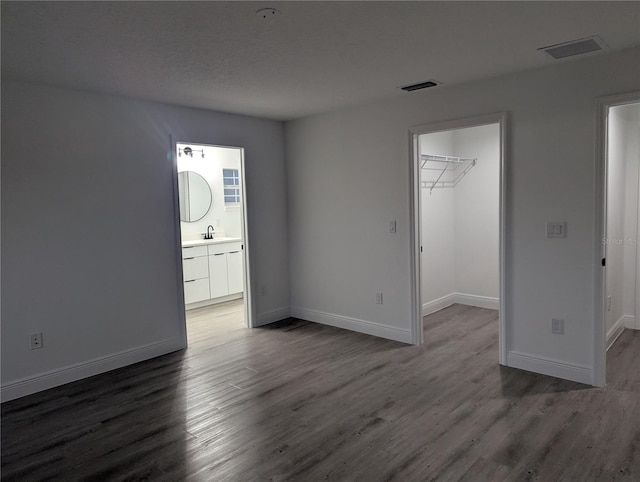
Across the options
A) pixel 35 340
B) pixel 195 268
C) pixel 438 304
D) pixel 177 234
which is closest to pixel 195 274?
pixel 195 268

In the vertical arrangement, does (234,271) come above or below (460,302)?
above

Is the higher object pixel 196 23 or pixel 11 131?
pixel 196 23

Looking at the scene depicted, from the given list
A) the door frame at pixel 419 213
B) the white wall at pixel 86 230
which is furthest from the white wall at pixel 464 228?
the white wall at pixel 86 230

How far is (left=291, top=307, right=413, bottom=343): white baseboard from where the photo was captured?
4387mm

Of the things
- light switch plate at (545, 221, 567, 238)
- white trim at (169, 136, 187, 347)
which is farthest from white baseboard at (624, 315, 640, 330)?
white trim at (169, 136, 187, 347)

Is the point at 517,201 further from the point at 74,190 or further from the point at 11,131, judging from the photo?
the point at 11,131

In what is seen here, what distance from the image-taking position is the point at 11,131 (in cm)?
325

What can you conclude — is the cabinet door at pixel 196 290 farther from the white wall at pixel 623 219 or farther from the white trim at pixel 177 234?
the white wall at pixel 623 219

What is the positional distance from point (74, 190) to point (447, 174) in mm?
4065

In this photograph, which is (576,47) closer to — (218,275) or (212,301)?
(218,275)

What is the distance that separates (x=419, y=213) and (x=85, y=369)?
10.5ft

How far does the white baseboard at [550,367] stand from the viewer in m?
3.30

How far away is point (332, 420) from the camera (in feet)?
9.46

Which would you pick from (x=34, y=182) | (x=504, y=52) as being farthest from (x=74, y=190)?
(x=504, y=52)
